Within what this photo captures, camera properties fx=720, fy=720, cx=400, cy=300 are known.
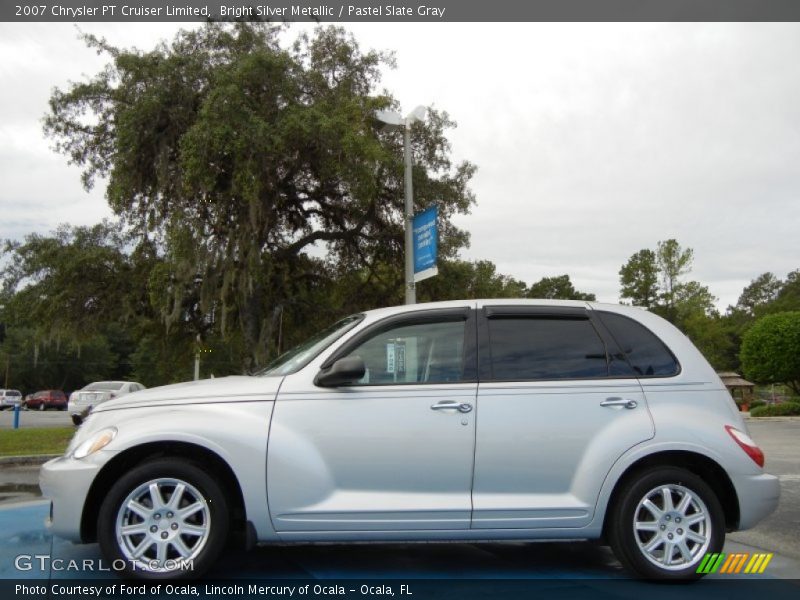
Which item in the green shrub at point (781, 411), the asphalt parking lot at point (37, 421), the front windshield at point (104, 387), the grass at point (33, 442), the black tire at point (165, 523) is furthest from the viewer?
the green shrub at point (781, 411)

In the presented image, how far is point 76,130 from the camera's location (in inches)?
718

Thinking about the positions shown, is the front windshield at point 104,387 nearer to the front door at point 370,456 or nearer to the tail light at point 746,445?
the front door at point 370,456

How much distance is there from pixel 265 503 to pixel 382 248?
16.6 m

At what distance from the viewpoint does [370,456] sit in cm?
437

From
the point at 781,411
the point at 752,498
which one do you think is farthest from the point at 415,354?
the point at 781,411

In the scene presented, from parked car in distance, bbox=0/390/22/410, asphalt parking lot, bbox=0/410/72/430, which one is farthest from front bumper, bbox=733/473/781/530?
parked car in distance, bbox=0/390/22/410

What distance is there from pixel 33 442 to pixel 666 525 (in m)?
14.1

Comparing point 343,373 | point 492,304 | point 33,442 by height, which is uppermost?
point 492,304

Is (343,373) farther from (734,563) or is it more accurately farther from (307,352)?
(734,563)

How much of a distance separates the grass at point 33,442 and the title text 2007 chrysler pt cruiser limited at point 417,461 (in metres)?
9.67

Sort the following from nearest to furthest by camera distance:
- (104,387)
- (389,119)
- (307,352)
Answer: (307,352), (389,119), (104,387)

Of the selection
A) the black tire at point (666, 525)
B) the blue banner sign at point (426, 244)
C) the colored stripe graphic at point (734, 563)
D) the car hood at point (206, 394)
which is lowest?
the colored stripe graphic at point (734, 563)

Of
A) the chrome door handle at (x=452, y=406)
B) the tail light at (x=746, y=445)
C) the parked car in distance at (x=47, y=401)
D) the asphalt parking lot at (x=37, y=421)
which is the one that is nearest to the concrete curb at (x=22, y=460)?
the asphalt parking lot at (x=37, y=421)

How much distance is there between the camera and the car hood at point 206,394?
4.45m
